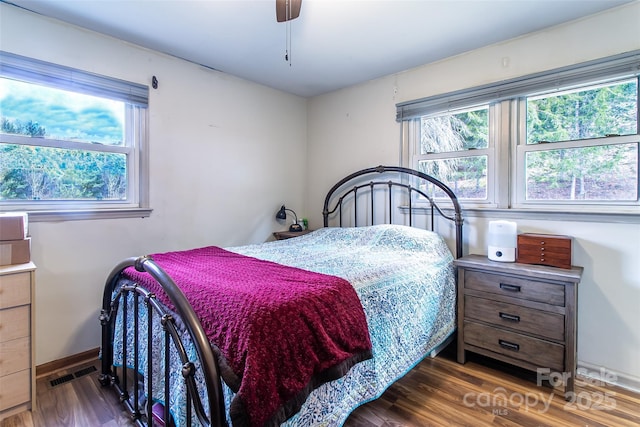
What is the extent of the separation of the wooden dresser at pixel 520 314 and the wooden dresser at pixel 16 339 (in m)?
2.68

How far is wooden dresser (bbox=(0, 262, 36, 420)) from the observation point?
165cm

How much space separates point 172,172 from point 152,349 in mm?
1649

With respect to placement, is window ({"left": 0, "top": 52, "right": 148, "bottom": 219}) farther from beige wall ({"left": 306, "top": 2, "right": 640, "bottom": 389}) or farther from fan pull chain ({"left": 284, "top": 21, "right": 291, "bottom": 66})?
Result: beige wall ({"left": 306, "top": 2, "right": 640, "bottom": 389})

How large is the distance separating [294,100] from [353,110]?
0.79m

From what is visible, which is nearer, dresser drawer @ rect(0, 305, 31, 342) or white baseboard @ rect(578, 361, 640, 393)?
dresser drawer @ rect(0, 305, 31, 342)

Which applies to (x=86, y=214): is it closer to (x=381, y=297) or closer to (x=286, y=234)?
(x=286, y=234)

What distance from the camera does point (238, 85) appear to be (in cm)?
320

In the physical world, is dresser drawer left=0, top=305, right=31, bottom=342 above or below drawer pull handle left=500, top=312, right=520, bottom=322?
above

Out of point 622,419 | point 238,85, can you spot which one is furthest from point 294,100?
point 622,419

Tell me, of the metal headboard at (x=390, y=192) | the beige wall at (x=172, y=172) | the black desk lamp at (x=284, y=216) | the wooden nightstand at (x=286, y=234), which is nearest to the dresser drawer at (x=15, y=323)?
the beige wall at (x=172, y=172)

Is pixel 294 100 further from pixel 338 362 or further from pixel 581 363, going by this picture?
pixel 581 363

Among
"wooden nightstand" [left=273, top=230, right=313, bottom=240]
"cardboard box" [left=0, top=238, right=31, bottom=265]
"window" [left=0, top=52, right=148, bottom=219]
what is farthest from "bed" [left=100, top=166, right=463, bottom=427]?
"window" [left=0, top=52, right=148, bottom=219]

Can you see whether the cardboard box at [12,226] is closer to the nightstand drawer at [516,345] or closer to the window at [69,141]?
the window at [69,141]

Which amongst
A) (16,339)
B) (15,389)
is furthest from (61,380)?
(16,339)
